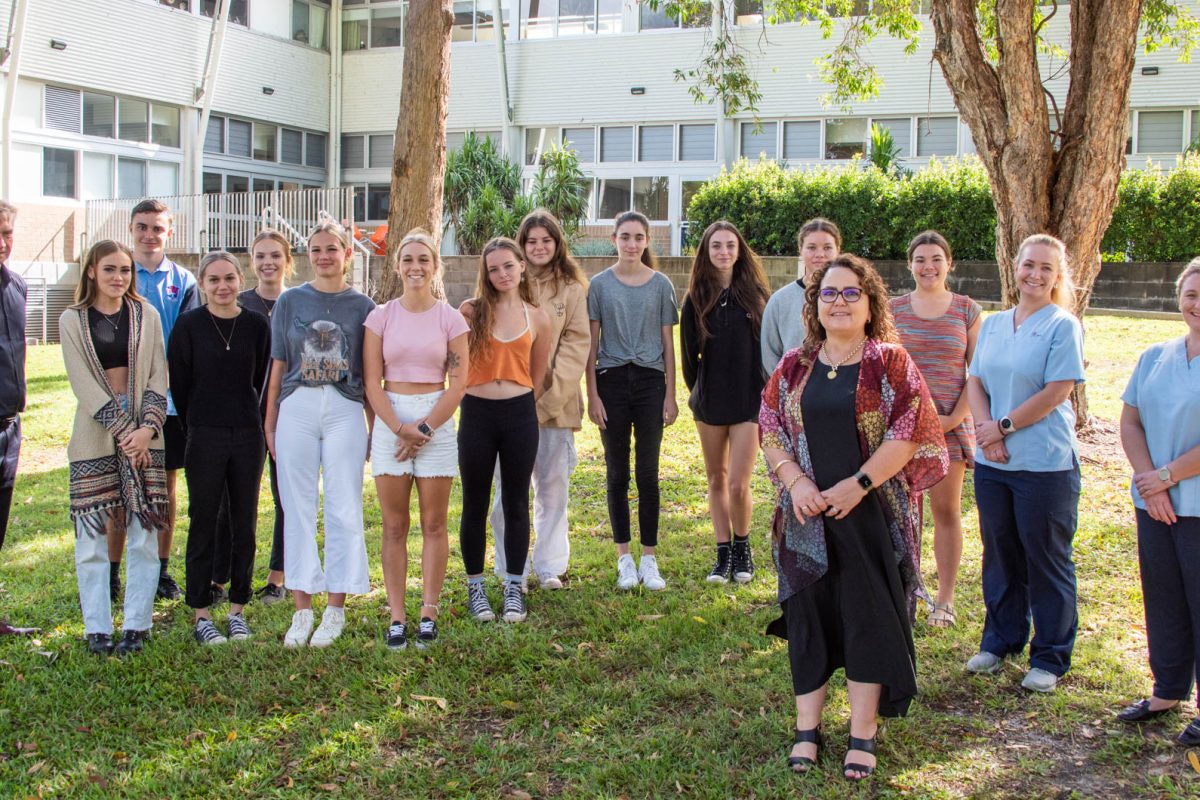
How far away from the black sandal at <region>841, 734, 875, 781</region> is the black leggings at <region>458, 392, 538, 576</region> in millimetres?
2363

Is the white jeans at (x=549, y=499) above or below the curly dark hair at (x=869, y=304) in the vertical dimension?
below

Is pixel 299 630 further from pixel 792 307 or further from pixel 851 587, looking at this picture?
pixel 792 307

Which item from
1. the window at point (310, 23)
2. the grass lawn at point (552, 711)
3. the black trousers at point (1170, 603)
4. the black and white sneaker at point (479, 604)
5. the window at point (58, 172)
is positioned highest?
the window at point (310, 23)

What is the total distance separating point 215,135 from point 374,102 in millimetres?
4618

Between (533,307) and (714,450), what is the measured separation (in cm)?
134

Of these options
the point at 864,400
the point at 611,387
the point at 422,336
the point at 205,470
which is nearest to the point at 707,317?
the point at 611,387

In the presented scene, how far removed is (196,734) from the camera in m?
4.52

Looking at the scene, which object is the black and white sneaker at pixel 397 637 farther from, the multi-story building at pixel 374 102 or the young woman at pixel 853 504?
the multi-story building at pixel 374 102

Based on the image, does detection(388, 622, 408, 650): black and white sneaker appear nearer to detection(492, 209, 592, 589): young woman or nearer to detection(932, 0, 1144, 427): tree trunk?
detection(492, 209, 592, 589): young woman

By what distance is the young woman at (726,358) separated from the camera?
6234 millimetres

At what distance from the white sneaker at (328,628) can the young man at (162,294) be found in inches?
44.1

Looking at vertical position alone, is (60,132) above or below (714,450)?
above

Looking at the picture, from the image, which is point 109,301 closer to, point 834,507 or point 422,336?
point 422,336

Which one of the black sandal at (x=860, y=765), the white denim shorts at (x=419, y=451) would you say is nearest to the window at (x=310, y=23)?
the white denim shorts at (x=419, y=451)
